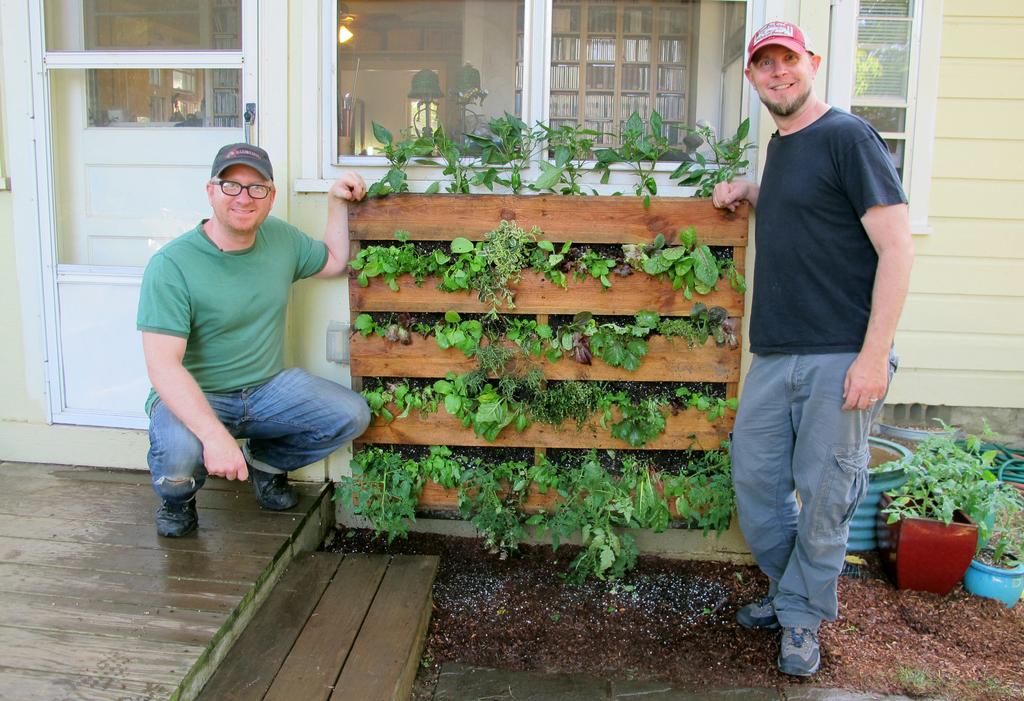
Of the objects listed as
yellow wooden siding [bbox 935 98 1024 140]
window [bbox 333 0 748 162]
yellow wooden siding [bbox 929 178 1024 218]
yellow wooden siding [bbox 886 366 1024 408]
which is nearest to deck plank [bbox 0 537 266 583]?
window [bbox 333 0 748 162]

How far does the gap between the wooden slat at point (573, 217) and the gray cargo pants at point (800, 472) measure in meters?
0.56

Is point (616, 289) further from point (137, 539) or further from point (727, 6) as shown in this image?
point (137, 539)

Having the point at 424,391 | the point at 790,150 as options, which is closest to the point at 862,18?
the point at 790,150

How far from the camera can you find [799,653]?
2.46 m

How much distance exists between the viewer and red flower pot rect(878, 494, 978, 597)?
287 centimetres

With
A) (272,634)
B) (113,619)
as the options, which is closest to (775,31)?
(272,634)

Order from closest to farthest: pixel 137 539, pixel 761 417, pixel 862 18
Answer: pixel 761 417
pixel 137 539
pixel 862 18

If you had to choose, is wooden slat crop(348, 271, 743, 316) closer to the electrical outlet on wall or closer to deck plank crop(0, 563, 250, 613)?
the electrical outlet on wall

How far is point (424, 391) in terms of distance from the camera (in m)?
A: 3.03

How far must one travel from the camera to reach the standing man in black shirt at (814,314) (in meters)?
2.23

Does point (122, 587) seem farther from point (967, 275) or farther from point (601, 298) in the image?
A: point (967, 275)

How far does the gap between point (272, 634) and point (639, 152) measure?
2010 millimetres

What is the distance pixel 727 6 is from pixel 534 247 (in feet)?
3.87

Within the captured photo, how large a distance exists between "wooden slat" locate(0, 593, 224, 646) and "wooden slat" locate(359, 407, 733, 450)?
37.6 inches
